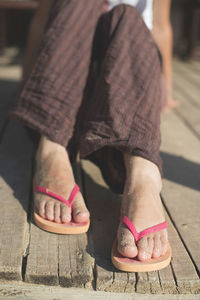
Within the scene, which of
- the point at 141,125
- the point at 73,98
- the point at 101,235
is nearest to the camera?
the point at 101,235

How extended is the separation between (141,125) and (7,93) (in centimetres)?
131

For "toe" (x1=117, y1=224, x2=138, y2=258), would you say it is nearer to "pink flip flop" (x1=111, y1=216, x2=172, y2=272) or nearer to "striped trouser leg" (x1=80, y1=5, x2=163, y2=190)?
"pink flip flop" (x1=111, y1=216, x2=172, y2=272)

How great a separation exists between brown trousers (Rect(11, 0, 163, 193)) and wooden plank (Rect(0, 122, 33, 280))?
17cm

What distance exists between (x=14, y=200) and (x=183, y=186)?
496mm

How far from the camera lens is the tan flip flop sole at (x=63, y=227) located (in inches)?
34.1

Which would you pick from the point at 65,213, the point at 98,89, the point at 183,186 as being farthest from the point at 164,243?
the point at 98,89

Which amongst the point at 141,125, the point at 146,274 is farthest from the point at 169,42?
the point at 146,274

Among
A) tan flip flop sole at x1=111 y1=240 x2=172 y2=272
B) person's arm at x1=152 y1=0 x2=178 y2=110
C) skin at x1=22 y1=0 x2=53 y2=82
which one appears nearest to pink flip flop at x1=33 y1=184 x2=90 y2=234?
tan flip flop sole at x1=111 y1=240 x2=172 y2=272

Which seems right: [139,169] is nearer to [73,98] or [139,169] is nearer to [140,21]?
[73,98]

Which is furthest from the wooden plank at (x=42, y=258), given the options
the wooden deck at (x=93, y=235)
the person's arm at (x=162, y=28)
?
the person's arm at (x=162, y=28)

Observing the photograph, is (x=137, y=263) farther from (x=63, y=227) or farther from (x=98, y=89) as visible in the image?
(x=98, y=89)

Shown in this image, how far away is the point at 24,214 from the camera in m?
0.94

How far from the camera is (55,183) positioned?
3.22ft

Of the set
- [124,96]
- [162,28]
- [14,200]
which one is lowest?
[14,200]
